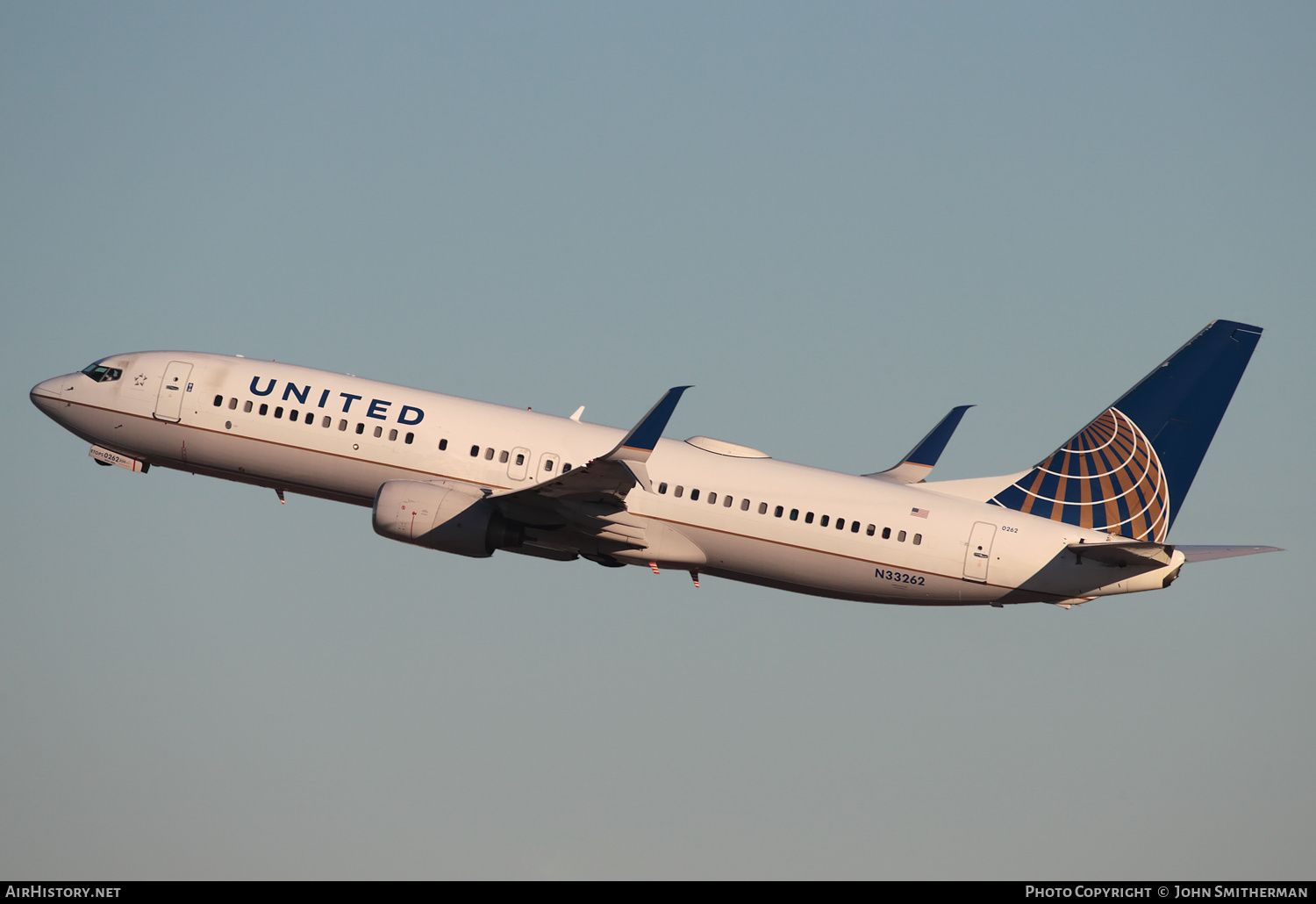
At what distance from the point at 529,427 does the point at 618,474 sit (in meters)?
4.95

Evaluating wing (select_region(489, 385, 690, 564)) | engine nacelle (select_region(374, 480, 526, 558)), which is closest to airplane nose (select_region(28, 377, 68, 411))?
engine nacelle (select_region(374, 480, 526, 558))

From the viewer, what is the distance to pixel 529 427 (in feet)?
142

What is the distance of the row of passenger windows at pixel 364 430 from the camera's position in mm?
42375

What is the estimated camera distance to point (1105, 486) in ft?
140

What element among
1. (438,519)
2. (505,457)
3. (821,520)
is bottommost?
(438,519)

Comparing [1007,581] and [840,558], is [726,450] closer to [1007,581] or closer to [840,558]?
[840,558]

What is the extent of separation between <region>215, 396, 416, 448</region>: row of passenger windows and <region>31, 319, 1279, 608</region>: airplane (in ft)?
0.15

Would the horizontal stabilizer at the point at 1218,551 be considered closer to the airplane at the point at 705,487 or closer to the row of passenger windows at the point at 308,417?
the airplane at the point at 705,487

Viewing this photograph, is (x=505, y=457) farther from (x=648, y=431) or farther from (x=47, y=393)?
(x=47, y=393)

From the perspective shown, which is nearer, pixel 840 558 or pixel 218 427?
pixel 840 558

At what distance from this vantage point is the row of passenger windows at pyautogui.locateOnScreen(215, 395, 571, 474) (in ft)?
139

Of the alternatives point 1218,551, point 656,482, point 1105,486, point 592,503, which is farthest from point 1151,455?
point 592,503

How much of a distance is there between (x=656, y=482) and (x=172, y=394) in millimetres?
16273
